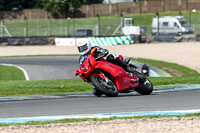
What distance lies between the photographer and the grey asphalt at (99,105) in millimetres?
8322

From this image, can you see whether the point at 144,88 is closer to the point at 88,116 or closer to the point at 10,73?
the point at 88,116

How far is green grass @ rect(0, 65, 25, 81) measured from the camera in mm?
20141

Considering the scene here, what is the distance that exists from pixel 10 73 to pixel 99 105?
1317 centimetres

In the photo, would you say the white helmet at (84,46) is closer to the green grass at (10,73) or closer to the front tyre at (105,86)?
the front tyre at (105,86)

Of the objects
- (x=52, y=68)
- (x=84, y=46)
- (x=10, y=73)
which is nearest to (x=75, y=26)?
(x=52, y=68)

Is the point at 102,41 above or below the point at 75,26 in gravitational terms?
below

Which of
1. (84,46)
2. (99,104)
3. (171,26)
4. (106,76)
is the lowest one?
(99,104)

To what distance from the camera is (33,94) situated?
11.9 m

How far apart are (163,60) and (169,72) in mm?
4911

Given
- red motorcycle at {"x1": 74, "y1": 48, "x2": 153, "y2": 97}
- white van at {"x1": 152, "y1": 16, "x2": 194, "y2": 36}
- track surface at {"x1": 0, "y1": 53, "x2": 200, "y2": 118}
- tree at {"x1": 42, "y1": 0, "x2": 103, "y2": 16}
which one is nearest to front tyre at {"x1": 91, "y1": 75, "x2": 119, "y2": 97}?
red motorcycle at {"x1": 74, "y1": 48, "x2": 153, "y2": 97}

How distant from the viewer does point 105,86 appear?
32.8ft

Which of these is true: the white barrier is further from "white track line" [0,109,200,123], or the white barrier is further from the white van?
"white track line" [0,109,200,123]

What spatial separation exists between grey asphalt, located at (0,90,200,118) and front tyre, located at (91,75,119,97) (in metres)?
0.16

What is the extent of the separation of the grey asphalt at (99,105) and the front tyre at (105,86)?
0.16 meters
